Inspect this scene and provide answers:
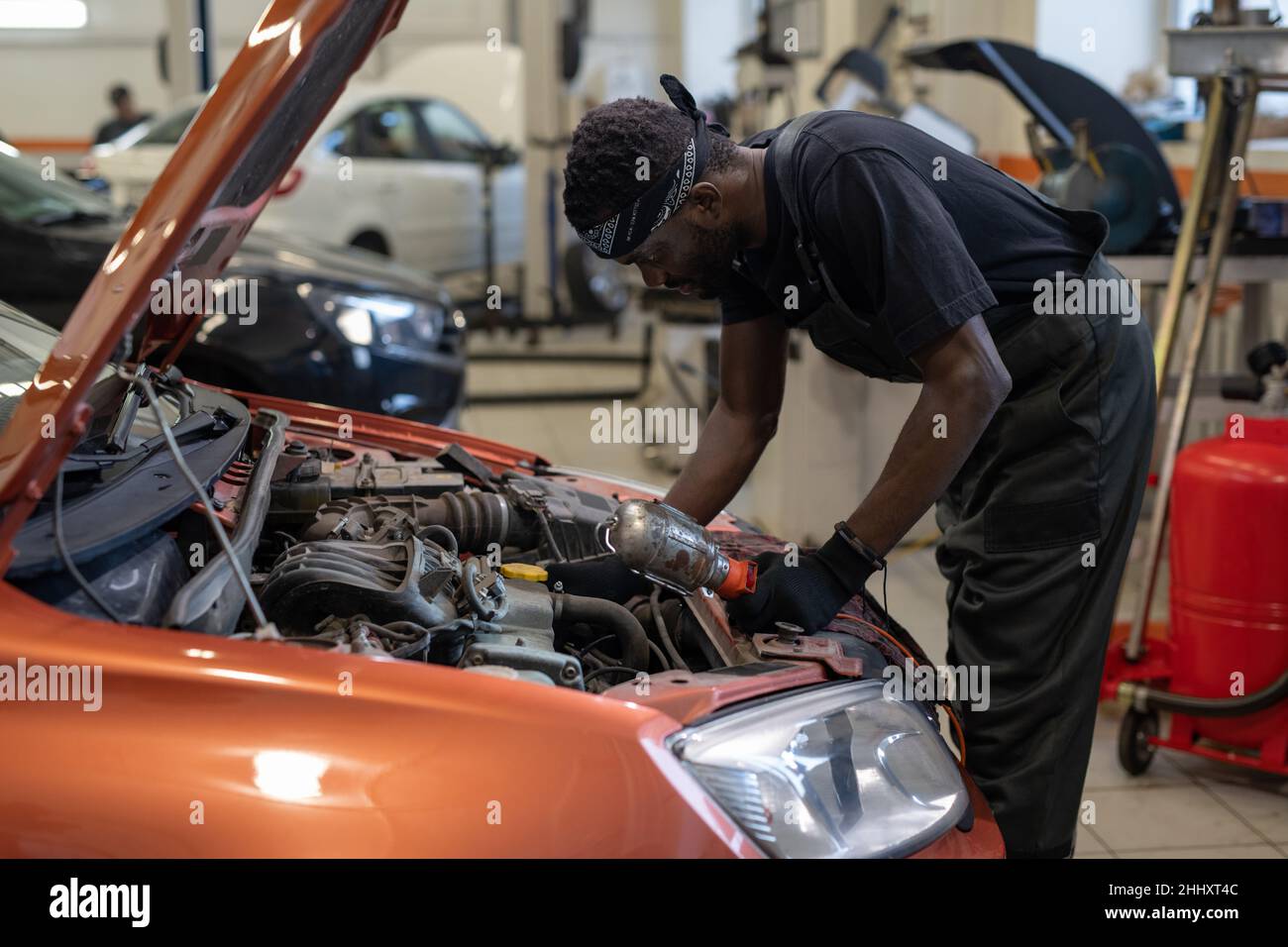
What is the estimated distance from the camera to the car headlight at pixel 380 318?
170 inches

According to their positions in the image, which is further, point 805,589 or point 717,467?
point 717,467

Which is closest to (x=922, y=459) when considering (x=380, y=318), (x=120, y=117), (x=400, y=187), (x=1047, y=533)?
(x=1047, y=533)

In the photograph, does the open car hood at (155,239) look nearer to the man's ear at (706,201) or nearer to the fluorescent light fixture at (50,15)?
the man's ear at (706,201)

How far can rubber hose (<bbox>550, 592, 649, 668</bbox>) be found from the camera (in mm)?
1855

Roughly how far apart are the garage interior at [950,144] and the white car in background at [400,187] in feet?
0.07

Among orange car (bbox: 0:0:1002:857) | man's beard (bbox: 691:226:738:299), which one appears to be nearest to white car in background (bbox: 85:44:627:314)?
man's beard (bbox: 691:226:738:299)

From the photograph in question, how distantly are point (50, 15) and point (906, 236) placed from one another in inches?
685

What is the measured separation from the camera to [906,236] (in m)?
1.78

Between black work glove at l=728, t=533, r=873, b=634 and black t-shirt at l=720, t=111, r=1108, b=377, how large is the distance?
1.05ft

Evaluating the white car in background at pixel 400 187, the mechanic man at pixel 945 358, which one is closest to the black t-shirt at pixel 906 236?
the mechanic man at pixel 945 358

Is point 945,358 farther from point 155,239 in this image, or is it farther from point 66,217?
point 66,217

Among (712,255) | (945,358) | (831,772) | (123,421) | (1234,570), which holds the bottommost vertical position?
(1234,570)

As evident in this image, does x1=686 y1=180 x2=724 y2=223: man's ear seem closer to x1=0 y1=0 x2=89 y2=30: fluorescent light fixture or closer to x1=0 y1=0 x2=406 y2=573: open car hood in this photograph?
x1=0 y1=0 x2=406 y2=573: open car hood
